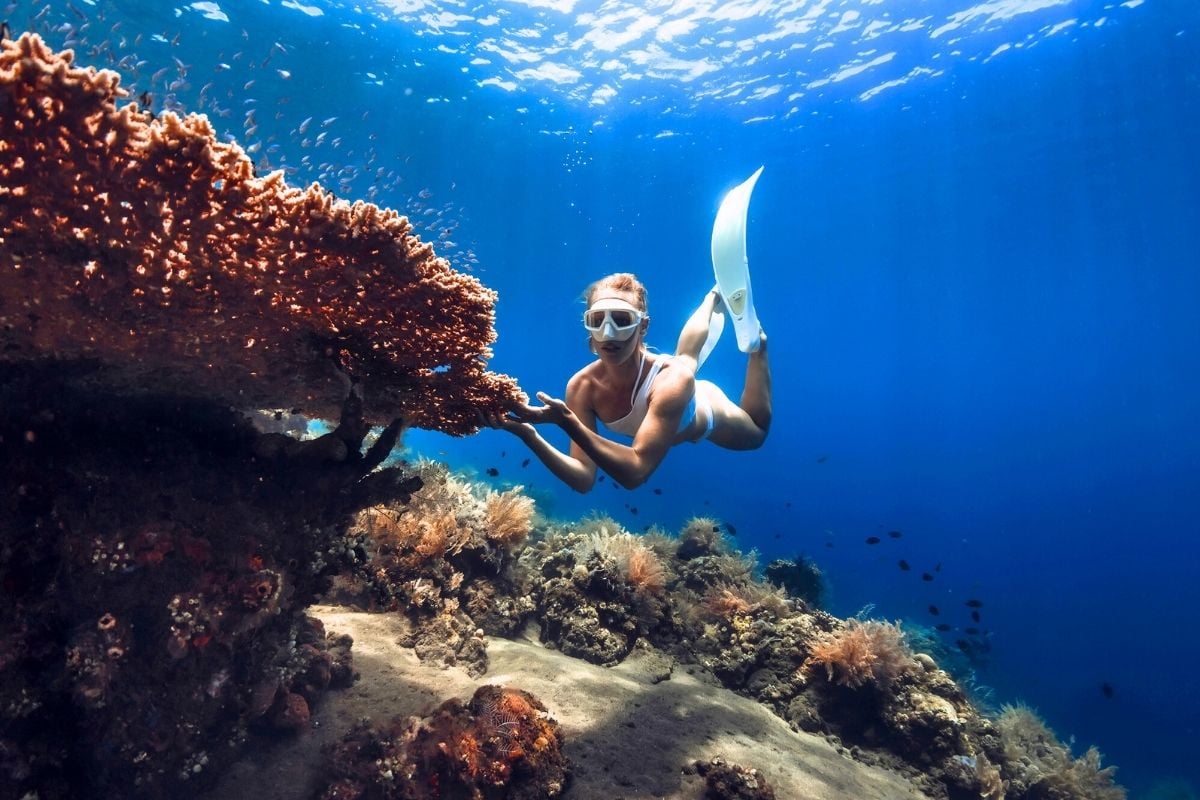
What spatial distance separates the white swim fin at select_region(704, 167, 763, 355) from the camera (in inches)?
260

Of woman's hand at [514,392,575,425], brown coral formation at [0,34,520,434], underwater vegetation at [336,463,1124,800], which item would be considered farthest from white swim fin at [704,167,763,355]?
brown coral formation at [0,34,520,434]

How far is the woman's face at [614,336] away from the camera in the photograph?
182 inches

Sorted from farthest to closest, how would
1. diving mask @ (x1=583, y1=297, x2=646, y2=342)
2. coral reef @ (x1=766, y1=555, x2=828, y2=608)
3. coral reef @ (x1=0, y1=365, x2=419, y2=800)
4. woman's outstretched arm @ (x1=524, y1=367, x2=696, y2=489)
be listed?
coral reef @ (x1=766, y1=555, x2=828, y2=608) → diving mask @ (x1=583, y1=297, x2=646, y2=342) → woman's outstretched arm @ (x1=524, y1=367, x2=696, y2=489) → coral reef @ (x1=0, y1=365, x2=419, y2=800)

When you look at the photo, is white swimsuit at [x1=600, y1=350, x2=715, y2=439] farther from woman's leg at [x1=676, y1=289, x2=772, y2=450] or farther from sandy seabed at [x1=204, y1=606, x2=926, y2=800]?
sandy seabed at [x1=204, y1=606, x2=926, y2=800]

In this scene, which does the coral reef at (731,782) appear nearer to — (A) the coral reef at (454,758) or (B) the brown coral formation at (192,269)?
(A) the coral reef at (454,758)

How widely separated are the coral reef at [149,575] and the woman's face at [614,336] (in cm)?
187

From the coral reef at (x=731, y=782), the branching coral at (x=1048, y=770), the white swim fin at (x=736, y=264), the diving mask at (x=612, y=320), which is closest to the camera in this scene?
the coral reef at (x=731, y=782)

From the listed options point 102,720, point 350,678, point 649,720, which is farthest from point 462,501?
point 102,720

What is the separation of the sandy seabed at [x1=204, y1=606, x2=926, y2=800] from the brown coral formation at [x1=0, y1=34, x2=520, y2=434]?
2.60 meters

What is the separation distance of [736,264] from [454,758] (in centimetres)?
571

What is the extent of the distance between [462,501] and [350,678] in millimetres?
2947

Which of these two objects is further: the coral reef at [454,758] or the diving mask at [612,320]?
the diving mask at [612,320]

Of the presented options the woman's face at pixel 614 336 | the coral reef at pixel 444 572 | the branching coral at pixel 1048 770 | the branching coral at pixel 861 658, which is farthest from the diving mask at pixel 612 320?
the branching coral at pixel 1048 770

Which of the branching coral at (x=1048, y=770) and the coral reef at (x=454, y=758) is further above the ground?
the branching coral at (x=1048, y=770)
